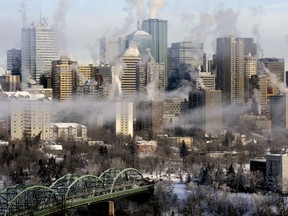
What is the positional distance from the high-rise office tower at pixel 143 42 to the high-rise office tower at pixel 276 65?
11.7 feet

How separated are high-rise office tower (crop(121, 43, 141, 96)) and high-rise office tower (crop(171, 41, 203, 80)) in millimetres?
2349

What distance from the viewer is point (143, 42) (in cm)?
2556

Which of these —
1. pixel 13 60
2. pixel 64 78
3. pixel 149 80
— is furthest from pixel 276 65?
pixel 13 60

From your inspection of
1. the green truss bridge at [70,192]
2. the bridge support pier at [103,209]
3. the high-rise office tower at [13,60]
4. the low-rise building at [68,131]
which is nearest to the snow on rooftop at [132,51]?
the high-rise office tower at [13,60]

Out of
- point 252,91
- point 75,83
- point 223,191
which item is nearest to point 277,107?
point 252,91

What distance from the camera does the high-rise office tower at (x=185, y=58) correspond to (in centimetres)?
2567

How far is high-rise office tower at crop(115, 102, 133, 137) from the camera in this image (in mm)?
18781

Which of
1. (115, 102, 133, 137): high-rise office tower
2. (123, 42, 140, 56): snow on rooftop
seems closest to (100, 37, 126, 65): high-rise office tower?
(123, 42, 140, 56): snow on rooftop

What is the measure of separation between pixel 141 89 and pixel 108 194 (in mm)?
13032

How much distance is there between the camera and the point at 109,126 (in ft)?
62.6

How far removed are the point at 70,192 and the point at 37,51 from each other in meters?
15.5

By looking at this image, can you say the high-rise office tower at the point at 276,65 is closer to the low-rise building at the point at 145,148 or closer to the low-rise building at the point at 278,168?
the low-rise building at the point at 145,148

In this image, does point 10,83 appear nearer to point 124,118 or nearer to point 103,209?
point 124,118

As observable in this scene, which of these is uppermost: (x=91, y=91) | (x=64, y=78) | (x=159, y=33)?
(x=159, y=33)
